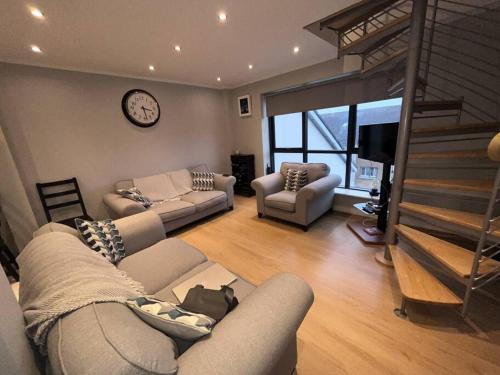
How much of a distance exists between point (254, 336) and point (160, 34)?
2.54m

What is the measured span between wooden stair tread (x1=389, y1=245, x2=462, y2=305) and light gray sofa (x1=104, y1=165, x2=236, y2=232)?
7.97 feet

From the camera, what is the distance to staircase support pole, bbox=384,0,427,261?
1.48m

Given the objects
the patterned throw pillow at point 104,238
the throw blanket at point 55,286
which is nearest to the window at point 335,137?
the patterned throw pillow at point 104,238

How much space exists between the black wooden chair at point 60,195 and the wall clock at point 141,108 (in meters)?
1.22

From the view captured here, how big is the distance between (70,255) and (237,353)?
863 mm

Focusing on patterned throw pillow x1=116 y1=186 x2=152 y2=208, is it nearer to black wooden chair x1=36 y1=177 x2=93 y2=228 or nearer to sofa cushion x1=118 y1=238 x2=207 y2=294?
black wooden chair x1=36 y1=177 x2=93 y2=228

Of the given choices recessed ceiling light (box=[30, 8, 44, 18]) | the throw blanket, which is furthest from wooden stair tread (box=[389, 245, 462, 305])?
recessed ceiling light (box=[30, 8, 44, 18])

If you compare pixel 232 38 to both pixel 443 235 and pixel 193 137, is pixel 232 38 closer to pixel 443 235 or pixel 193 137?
pixel 193 137

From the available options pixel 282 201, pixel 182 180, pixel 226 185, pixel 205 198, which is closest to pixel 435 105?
pixel 282 201

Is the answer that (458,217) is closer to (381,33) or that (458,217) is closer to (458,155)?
(458,155)

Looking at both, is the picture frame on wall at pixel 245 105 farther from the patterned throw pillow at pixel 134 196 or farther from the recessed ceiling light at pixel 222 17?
the patterned throw pillow at pixel 134 196

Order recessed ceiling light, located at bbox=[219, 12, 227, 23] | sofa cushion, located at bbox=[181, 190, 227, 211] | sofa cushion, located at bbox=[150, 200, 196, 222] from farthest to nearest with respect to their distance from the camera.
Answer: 1. sofa cushion, located at bbox=[181, 190, 227, 211]
2. sofa cushion, located at bbox=[150, 200, 196, 222]
3. recessed ceiling light, located at bbox=[219, 12, 227, 23]

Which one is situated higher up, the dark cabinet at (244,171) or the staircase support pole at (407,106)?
the staircase support pole at (407,106)

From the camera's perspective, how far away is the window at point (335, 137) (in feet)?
9.67
